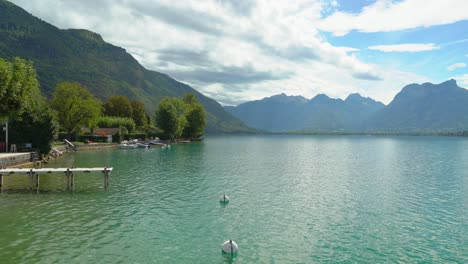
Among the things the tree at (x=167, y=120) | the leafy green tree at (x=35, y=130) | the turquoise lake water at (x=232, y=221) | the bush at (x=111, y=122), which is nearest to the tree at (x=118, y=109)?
the tree at (x=167, y=120)

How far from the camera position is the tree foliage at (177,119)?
163 metres

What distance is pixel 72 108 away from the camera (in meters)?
119

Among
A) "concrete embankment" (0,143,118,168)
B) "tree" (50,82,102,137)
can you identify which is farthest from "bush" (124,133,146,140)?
"concrete embankment" (0,143,118,168)

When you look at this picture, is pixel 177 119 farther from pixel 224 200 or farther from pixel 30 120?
pixel 224 200

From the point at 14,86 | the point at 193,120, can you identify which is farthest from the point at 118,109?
the point at 14,86

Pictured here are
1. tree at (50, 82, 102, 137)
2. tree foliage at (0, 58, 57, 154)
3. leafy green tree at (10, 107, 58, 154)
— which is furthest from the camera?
tree at (50, 82, 102, 137)

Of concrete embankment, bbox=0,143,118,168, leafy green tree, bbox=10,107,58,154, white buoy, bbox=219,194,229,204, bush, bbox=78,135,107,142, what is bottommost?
white buoy, bbox=219,194,229,204

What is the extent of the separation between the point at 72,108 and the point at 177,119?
55.4 m

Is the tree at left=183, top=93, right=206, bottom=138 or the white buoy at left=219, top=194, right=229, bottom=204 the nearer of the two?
the white buoy at left=219, top=194, right=229, bottom=204

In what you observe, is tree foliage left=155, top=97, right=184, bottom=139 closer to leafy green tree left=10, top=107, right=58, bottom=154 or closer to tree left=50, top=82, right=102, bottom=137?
tree left=50, top=82, right=102, bottom=137

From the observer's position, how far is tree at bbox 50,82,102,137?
120 meters

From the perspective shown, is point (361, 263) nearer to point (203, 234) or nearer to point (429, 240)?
point (429, 240)

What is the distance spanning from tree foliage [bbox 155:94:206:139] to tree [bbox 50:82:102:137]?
42.1 meters

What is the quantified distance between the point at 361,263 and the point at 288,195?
23093 millimetres
